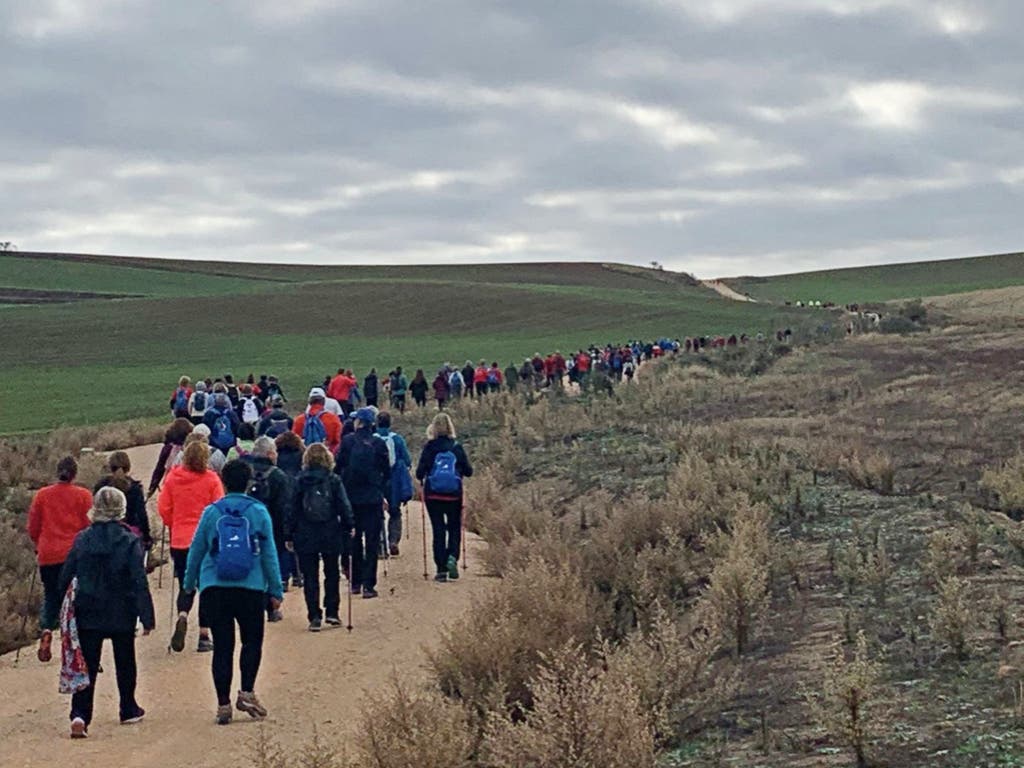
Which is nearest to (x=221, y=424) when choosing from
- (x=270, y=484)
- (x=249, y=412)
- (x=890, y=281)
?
(x=249, y=412)

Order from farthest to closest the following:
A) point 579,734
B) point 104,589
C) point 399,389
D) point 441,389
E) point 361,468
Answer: point 441,389
point 399,389
point 361,468
point 104,589
point 579,734

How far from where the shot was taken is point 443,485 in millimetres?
13398

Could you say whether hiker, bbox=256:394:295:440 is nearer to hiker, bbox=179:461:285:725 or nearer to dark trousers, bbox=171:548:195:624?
dark trousers, bbox=171:548:195:624

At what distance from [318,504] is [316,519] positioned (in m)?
0.13

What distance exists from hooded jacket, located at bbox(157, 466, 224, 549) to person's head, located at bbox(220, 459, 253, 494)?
4.95ft

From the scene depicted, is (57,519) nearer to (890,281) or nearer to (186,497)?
(186,497)

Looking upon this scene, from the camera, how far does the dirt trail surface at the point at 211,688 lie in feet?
26.5

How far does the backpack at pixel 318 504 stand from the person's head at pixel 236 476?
254cm

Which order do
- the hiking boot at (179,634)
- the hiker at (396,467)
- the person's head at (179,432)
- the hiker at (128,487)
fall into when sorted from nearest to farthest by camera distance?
the hiker at (128,487)
the hiking boot at (179,634)
the person's head at (179,432)
the hiker at (396,467)

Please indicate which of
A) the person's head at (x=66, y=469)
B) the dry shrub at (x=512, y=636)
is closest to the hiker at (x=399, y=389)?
the person's head at (x=66, y=469)

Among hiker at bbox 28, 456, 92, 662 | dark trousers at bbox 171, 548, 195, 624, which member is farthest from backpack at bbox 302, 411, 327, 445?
hiker at bbox 28, 456, 92, 662

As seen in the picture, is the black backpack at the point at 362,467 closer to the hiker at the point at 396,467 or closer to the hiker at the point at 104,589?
the hiker at the point at 396,467

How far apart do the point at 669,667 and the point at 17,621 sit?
674 centimetres

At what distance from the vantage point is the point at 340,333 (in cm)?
8394
